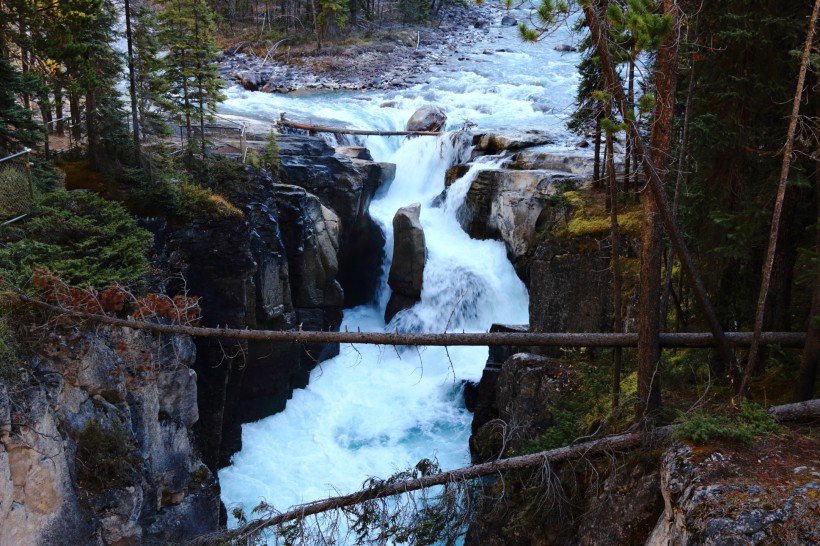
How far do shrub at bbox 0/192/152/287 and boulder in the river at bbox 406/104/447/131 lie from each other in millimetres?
18893

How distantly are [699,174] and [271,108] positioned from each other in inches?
Result: 1087

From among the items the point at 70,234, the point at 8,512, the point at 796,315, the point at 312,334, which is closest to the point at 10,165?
the point at 70,234

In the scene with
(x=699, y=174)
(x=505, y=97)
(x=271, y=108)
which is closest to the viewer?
(x=699, y=174)

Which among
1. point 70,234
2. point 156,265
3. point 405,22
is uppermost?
point 405,22

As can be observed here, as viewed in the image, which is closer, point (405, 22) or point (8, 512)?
point (8, 512)

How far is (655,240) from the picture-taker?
8.93m

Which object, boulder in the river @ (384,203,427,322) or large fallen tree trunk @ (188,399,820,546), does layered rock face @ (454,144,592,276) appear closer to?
boulder in the river @ (384,203,427,322)

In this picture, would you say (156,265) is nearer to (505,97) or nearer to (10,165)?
(10,165)

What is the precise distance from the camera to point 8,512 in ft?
32.0

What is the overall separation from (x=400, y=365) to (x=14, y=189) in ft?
43.0

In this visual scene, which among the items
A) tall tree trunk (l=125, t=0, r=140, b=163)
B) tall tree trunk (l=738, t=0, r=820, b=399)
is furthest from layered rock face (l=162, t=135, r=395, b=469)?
tall tree trunk (l=738, t=0, r=820, b=399)

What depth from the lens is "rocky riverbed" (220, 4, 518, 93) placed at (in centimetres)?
4222

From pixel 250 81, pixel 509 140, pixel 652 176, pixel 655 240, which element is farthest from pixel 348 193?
pixel 250 81

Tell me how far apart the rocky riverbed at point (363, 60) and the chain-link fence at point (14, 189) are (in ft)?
94.2
